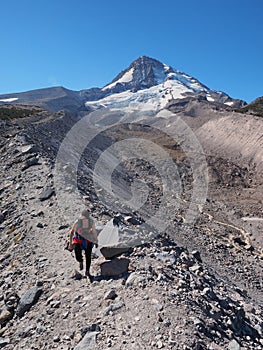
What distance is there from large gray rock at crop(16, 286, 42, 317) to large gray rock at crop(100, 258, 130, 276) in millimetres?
1503

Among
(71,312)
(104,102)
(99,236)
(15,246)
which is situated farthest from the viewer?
(104,102)

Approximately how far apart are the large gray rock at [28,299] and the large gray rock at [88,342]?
2.01 m

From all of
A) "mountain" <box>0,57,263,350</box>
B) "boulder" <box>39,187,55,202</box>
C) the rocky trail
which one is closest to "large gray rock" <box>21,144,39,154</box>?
"mountain" <box>0,57,263,350</box>

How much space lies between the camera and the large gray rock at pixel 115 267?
7.64 meters

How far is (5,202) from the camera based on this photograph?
1332cm

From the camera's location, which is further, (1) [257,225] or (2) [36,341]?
(1) [257,225]

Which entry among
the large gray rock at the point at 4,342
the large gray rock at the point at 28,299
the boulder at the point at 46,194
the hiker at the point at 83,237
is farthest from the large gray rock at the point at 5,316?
the boulder at the point at 46,194

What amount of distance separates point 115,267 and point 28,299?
1.99 metres

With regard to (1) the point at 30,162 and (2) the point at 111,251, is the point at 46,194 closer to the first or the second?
(1) the point at 30,162

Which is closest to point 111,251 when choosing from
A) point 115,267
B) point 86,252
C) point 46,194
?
point 115,267

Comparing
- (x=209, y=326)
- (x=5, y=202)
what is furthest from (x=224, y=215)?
(x=209, y=326)

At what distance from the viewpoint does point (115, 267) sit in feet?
25.2

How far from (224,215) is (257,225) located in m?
2.92

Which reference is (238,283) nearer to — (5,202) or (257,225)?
(5,202)
